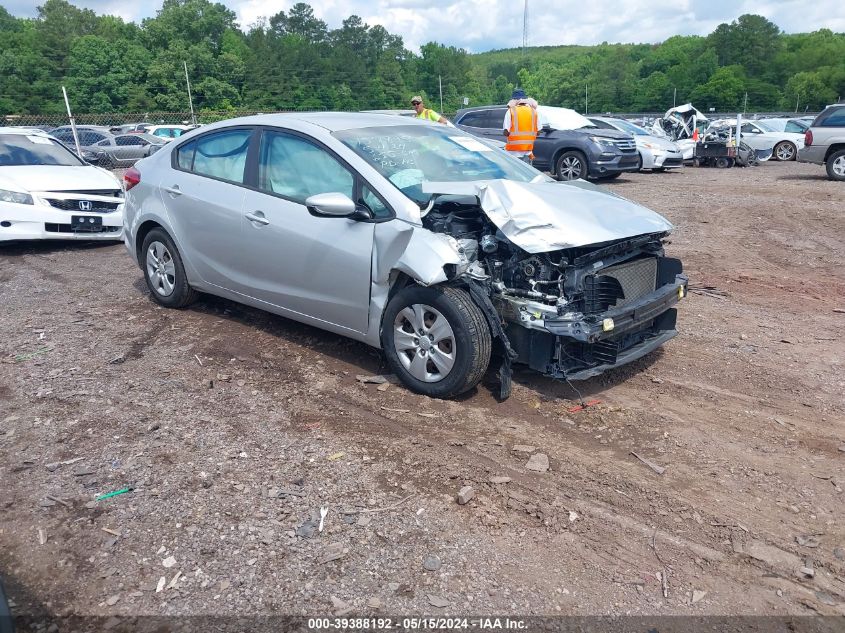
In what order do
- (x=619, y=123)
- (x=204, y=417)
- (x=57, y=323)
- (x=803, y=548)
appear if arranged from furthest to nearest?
(x=619, y=123) → (x=57, y=323) → (x=204, y=417) → (x=803, y=548)

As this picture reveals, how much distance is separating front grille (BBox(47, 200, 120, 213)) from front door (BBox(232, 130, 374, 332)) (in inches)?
201

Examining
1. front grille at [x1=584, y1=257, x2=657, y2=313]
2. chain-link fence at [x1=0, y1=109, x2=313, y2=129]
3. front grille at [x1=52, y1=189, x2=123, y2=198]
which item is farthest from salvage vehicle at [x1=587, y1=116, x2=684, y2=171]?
front grille at [x1=584, y1=257, x2=657, y2=313]

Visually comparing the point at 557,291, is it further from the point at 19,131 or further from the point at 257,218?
the point at 19,131

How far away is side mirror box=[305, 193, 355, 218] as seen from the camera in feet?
15.1

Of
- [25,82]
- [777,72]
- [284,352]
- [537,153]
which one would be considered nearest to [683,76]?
[777,72]

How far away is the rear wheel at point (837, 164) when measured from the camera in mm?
15805

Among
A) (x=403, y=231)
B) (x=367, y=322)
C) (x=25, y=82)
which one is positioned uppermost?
(x=25, y=82)

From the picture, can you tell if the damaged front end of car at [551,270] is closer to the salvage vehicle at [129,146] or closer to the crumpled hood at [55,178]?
the crumpled hood at [55,178]

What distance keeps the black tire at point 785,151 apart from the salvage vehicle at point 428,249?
20.8m

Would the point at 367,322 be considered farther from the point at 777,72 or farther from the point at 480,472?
the point at 777,72

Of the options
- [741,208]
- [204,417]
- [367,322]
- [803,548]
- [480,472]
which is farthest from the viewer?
[741,208]

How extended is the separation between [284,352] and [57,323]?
7.83ft

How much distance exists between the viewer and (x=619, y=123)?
19891 mm

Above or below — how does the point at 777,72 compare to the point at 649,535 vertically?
above
